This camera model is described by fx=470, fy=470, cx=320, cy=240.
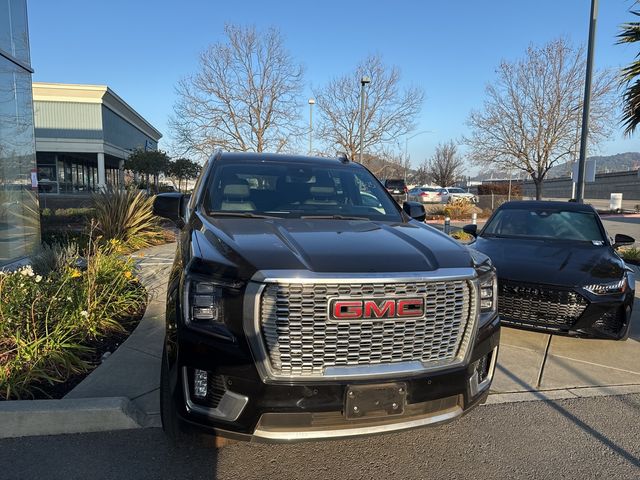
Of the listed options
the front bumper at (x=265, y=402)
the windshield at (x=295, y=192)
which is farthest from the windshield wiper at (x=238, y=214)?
the front bumper at (x=265, y=402)

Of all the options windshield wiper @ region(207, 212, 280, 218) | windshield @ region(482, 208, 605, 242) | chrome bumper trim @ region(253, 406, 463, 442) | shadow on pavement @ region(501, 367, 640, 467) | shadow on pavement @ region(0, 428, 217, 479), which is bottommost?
shadow on pavement @ region(501, 367, 640, 467)

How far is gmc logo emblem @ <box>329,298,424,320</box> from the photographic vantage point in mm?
2285

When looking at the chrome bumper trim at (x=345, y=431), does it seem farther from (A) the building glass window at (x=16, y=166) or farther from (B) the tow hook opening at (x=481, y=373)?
(A) the building glass window at (x=16, y=166)

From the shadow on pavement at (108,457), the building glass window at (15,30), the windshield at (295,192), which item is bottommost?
the shadow on pavement at (108,457)

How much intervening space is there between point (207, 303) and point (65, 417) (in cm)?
159

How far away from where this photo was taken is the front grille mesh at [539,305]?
4645 mm

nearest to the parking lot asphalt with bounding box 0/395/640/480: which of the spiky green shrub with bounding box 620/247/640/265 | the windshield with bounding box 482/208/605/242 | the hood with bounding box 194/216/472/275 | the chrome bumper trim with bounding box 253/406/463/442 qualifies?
the chrome bumper trim with bounding box 253/406/463/442

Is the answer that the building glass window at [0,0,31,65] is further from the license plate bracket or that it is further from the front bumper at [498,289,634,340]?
the front bumper at [498,289,634,340]

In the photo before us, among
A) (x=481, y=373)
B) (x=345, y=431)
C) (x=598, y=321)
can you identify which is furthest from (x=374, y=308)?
(x=598, y=321)

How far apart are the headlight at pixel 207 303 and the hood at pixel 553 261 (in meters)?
3.52

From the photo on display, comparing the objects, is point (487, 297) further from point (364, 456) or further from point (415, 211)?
point (415, 211)

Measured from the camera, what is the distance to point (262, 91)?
65.8 feet

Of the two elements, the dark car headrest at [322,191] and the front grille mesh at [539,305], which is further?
the front grille mesh at [539,305]

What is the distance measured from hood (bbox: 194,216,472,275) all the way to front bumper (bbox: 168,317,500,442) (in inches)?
18.1
